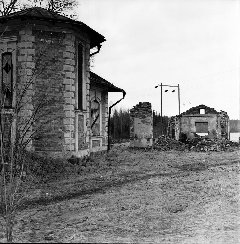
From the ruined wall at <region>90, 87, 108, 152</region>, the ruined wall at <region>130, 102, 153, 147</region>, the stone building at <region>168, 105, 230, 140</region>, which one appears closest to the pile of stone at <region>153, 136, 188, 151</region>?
the ruined wall at <region>130, 102, 153, 147</region>

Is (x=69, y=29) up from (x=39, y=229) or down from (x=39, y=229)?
up

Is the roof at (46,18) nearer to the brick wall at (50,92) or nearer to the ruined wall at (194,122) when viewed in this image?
the brick wall at (50,92)

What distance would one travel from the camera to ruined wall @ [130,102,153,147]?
21.7 meters

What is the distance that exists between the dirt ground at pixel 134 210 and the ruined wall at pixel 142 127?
10633 mm

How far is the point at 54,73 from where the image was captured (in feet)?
38.6

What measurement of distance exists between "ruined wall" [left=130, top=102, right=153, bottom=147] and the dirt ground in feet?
34.9

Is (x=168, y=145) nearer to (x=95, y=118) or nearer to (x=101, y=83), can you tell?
(x=95, y=118)

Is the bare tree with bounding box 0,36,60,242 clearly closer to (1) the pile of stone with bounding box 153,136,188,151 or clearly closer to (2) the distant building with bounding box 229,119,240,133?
(1) the pile of stone with bounding box 153,136,188,151

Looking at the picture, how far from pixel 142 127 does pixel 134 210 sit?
1518 cm

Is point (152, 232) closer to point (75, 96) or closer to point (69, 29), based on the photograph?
point (75, 96)

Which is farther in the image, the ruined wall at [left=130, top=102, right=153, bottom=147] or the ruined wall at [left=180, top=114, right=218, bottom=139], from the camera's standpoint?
the ruined wall at [left=180, top=114, right=218, bottom=139]

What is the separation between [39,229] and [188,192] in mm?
4169

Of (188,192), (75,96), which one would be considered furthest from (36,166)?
(188,192)

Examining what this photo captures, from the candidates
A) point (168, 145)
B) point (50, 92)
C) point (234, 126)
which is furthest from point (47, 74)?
point (234, 126)
